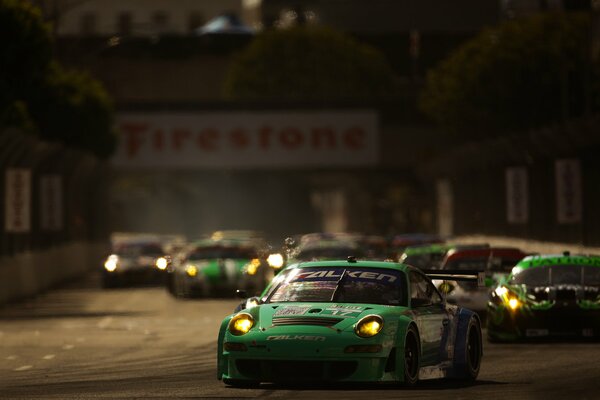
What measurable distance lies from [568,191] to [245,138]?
158 feet

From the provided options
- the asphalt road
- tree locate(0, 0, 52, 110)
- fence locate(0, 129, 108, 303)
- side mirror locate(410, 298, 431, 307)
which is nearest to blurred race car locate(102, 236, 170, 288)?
fence locate(0, 129, 108, 303)

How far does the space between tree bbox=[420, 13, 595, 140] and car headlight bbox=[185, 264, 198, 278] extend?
45002 millimetres

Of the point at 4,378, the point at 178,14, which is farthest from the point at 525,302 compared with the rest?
the point at 178,14

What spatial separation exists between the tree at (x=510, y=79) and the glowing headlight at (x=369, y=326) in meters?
68.9

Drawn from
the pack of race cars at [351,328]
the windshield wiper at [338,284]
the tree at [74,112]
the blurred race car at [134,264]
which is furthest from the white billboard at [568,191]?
the windshield wiper at [338,284]

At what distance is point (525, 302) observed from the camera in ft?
78.9

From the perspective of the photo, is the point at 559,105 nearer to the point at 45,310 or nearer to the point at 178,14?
the point at 45,310

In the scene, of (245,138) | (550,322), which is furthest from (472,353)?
(245,138)

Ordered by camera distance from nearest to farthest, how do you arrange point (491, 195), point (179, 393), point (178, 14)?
point (179, 393) < point (491, 195) < point (178, 14)

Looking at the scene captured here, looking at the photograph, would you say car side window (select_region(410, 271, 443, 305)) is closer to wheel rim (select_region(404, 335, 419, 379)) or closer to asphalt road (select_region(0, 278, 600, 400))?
wheel rim (select_region(404, 335, 419, 379))

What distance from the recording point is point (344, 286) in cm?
1756

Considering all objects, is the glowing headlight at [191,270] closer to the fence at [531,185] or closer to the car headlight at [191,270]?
the car headlight at [191,270]

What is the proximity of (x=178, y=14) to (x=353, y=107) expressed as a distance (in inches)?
3652

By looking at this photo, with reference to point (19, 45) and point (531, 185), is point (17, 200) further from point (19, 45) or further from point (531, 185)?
point (531, 185)
